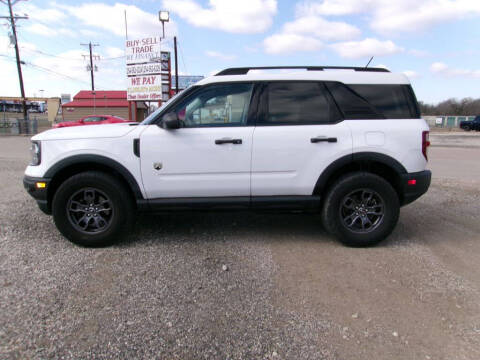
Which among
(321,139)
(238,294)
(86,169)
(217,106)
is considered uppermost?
(217,106)

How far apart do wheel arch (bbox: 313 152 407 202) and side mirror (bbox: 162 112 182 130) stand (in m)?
1.64

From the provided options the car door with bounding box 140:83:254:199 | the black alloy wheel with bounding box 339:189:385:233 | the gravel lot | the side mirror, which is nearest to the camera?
the gravel lot

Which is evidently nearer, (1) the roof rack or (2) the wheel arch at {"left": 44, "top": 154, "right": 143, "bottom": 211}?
(2) the wheel arch at {"left": 44, "top": 154, "right": 143, "bottom": 211}

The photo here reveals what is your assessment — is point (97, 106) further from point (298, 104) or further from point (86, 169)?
point (298, 104)

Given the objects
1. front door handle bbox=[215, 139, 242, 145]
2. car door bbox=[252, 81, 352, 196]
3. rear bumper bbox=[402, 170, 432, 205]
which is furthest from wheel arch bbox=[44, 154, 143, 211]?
rear bumper bbox=[402, 170, 432, 205]

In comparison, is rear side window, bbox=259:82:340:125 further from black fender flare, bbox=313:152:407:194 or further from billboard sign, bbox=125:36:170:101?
billboard sign, bbox=125:36:170:101

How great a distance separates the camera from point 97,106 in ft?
132

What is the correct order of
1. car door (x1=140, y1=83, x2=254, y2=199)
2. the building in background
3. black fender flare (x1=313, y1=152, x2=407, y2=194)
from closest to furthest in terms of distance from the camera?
1. car door (x1=140, y1=83, x2=254, y2=199)
2. black fender flare (x1=313, y1=152, x2=407, y2=194)
3. the building in background

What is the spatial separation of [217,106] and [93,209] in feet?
5.82

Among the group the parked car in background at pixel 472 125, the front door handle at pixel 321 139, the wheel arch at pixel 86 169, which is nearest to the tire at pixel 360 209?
the front door handle at pixel 321 139

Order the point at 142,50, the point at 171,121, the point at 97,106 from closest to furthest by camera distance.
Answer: the point at 171,121 < the point at 142,50 < the point at 97,106

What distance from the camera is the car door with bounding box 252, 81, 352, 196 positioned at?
3.67 metres

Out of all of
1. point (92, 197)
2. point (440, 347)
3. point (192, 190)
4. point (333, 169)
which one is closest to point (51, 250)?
point (92, 197)

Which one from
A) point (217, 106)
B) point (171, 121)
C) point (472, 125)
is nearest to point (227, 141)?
point (217, 106)
